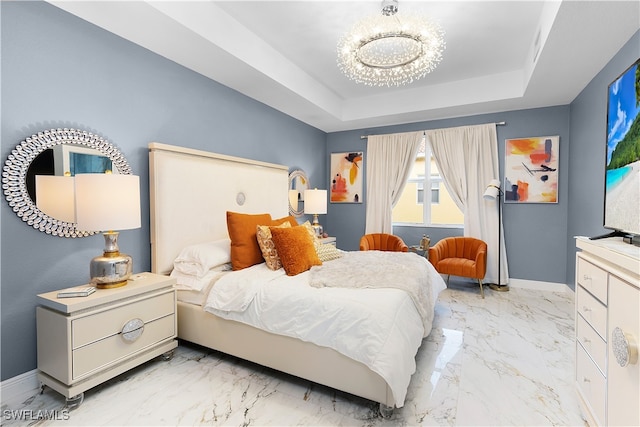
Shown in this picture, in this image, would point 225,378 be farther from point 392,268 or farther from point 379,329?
point 392,268

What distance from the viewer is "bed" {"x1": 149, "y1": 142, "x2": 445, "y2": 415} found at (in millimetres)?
1733

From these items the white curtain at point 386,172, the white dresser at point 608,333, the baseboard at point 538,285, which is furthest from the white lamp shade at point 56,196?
the baseboard at point 538,285

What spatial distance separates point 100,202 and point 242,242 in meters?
1.08

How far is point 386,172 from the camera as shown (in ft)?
16.3

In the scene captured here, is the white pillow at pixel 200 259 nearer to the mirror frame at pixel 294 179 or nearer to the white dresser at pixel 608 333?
the mirror frame at pixel 294 179

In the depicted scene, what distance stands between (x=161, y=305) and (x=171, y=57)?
2.15 m

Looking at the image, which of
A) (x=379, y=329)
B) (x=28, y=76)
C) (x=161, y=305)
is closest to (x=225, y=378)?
(x=161, y=305)

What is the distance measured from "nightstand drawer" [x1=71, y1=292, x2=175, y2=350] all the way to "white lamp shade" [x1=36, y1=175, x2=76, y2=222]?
72cm

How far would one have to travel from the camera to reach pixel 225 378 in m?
2.07

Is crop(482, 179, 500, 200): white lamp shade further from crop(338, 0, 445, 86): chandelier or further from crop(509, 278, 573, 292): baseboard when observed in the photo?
crop(338, 0, 445, 86): chandelier

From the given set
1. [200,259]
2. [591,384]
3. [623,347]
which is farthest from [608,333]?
[200,259]

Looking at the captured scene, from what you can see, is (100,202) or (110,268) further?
(110,268)

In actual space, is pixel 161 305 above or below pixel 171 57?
below

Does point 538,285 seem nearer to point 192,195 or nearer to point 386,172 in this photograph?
point 386,172
